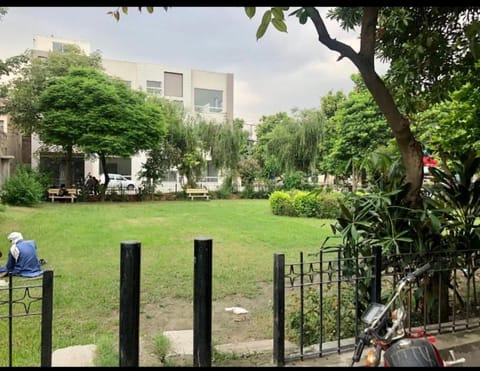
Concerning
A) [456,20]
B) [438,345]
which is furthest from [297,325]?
[456,20]

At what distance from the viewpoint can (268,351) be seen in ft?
11.2

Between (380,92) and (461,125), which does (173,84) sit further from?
(380,92)

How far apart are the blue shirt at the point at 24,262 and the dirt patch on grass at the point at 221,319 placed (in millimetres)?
2434

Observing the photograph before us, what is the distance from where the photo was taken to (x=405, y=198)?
3578 mm

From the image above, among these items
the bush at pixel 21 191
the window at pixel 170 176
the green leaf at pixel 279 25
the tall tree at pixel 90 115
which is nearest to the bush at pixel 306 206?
the tall tree at pixel 90 115

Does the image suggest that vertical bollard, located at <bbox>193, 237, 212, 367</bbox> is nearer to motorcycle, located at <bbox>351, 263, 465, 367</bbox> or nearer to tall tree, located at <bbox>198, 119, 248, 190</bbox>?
motorcycle, located at <bbox>351, 263, 465, 367</bbox>

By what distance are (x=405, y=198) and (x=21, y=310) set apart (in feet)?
15.1

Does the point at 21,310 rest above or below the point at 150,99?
below

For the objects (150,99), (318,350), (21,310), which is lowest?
(21,310)

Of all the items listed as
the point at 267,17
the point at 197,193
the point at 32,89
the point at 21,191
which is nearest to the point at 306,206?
the point at 197,193

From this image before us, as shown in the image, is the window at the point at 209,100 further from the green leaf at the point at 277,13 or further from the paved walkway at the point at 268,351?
the green leaf at the point at 277,13

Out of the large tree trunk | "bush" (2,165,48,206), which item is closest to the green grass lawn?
"bush" (2,165,48,206)
